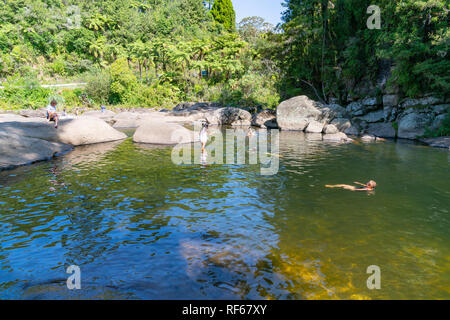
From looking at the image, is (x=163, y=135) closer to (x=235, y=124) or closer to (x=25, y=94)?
(x=235, y=124)

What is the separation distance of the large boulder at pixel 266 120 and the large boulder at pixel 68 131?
13795 millimetres

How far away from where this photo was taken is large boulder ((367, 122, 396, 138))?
71.3ft

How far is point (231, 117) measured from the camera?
30891mm

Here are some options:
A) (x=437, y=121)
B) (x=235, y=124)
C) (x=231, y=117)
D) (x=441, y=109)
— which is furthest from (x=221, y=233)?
(x=231, y=117)

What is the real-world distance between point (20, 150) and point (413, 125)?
22.5m

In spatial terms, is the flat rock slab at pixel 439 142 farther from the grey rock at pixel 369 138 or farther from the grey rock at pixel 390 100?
the grey rock at pixel 390 100

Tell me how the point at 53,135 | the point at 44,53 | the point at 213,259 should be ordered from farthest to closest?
the point at 44,53 → the point at 53,135 → the point at 213,259

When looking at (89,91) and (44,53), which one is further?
(44,53)

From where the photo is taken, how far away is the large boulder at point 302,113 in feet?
82.1

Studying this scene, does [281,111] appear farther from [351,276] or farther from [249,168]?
[351,276]

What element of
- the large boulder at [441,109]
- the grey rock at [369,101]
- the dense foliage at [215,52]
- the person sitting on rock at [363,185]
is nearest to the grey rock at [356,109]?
the grey rock at [369,101]
